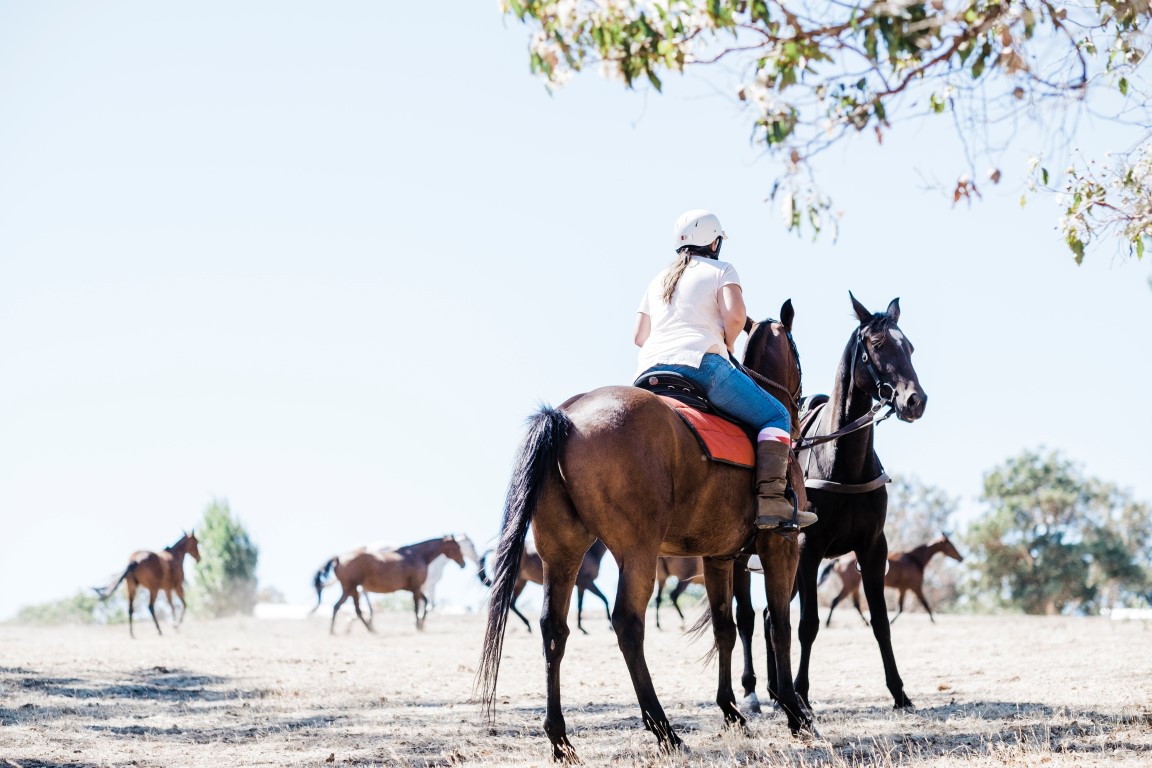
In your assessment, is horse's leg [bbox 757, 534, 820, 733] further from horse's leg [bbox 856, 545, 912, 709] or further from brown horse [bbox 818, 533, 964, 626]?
brown horse [bbox 818, 533, 964, 626]

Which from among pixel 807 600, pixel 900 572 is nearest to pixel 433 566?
pixel 900 572

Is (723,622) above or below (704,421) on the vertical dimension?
below

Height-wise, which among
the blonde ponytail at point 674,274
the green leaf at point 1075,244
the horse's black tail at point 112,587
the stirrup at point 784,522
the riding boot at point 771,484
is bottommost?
the horse's black tail at point 112,587

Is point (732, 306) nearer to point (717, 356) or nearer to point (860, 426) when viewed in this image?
point (717, 356)

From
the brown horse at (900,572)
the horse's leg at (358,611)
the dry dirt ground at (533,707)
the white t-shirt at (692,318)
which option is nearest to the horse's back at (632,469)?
the white t-shirt at (692,318)

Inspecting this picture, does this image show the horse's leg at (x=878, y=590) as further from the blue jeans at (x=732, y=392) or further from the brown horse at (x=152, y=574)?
the brown horse at (x=152, y=574)

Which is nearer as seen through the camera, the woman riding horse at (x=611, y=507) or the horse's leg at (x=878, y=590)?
the woman riding horse at (x=611, y=507)

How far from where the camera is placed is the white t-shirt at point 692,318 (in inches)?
266

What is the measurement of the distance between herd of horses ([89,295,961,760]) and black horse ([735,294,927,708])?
0.03ft

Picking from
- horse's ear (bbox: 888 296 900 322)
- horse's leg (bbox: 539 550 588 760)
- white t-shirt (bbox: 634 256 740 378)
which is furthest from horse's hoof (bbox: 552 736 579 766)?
horse's ear (bbox: 888 296 900 322)

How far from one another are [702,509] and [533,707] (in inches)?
136

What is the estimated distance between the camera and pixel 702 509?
6.54 metres

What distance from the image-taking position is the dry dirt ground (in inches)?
257

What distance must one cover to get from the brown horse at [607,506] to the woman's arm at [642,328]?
114cm
